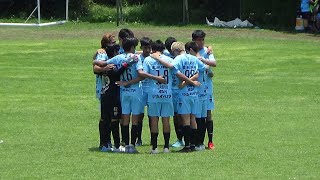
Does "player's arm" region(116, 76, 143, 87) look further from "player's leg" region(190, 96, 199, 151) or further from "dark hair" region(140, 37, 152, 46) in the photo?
"player's leg" region(190, 96, 199, 151)

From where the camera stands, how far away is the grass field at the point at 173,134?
13.6 meters

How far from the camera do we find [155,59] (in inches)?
588

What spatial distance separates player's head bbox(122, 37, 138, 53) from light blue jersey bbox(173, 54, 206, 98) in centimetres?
72

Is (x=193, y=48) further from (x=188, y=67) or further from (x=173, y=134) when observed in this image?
(x=173, y=134)

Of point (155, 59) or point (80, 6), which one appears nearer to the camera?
point (155, 59)

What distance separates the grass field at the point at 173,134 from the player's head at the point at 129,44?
1.74 metres

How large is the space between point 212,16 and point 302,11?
545 cm

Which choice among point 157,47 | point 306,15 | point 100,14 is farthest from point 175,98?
point 100,14

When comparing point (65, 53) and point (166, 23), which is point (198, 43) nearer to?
point (65, 53)

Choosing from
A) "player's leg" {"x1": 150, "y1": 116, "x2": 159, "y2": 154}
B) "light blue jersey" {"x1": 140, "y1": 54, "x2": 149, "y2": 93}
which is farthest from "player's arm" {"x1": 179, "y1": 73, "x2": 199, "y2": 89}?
"player's leg" {"x1": 150, "y1": 116, "x2": 159, "y2": 154}

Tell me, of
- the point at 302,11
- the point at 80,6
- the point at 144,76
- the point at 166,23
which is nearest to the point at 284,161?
the point at 144,76

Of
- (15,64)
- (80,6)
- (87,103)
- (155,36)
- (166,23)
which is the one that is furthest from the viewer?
(80,6)

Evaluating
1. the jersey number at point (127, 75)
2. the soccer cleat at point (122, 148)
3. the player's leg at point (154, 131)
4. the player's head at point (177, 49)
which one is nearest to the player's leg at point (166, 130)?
the player's leg at point (154, 131)

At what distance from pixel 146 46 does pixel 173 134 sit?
309cm
